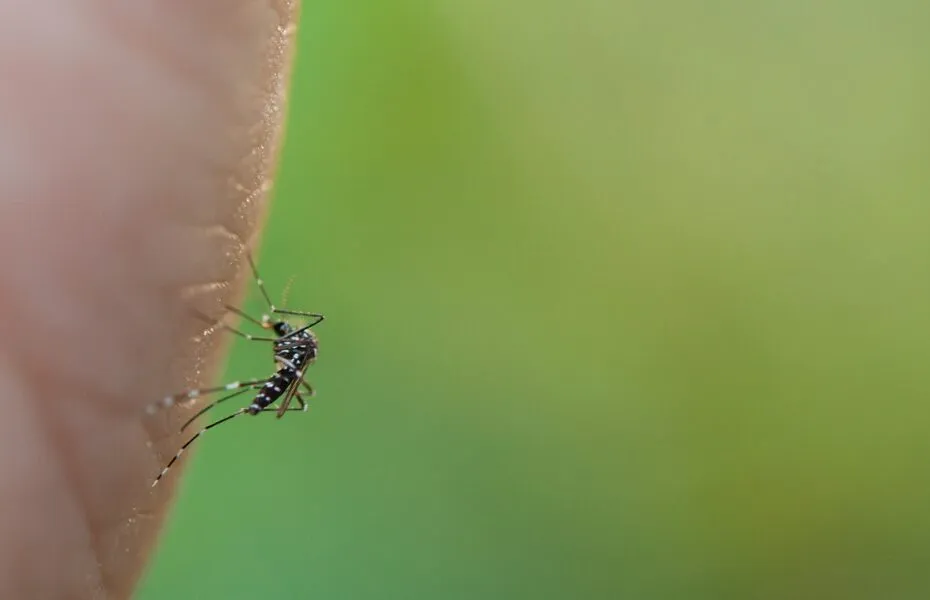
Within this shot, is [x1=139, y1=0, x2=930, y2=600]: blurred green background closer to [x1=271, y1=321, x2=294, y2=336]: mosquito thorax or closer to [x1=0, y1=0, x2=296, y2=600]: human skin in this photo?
[x1=271, y1=321, x2=294, y2=336]: mosquito thorax

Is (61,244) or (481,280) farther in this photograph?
(481,280)

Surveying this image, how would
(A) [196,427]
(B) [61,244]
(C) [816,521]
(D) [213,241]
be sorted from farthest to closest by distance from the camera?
1. (C) [816,521]
2. (A) [196,427]
3. (D) [213,241]
4. (B) [61,244]

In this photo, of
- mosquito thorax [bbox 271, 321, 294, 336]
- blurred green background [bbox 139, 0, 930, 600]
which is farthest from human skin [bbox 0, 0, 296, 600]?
blurred green background [bbox 139, 0, 930, 600]

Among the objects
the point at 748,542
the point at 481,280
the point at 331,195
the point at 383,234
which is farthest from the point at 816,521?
the point at 331,195

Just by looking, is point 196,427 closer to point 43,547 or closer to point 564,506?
point 43,547

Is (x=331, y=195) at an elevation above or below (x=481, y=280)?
above

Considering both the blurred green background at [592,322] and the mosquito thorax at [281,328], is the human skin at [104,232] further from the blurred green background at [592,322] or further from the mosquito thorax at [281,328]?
the blurred green background at [592,322]

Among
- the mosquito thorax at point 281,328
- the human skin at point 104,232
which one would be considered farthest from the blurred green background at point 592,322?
the human skin at point 104,232
